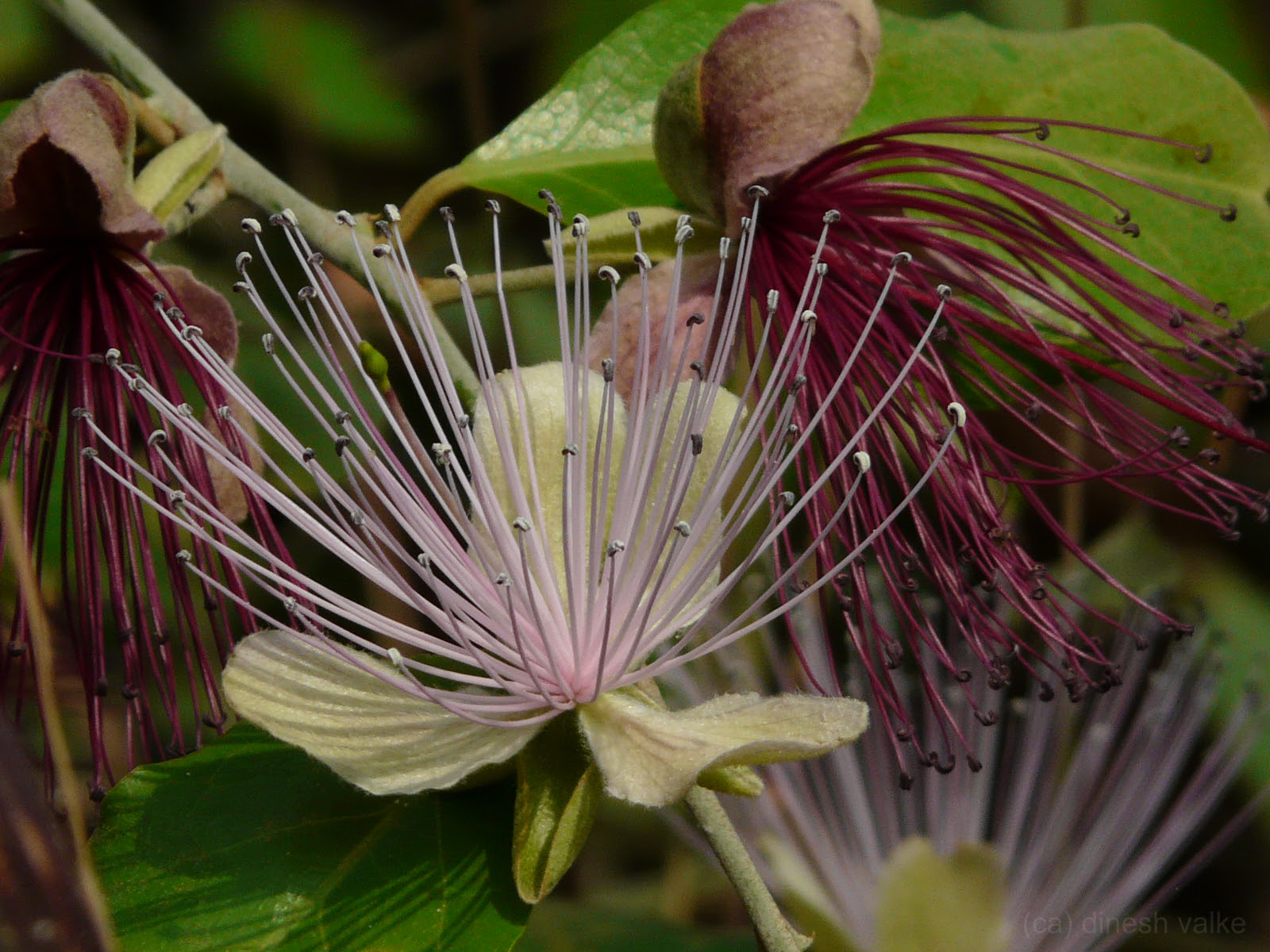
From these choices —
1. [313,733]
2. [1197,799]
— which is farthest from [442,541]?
[1197,799]

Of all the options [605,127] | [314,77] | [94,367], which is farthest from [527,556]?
[314,77]

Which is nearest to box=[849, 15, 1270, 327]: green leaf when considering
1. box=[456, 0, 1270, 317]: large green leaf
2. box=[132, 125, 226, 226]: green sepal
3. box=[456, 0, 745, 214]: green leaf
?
box=[456, 0, 1270, 317]: large green leaf

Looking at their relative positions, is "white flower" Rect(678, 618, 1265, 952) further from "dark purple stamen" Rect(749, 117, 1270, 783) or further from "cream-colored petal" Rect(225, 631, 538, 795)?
"cream-colored petal" Rect(225, 631, 538, 795)

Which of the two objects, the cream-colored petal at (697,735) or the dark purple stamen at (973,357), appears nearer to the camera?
the cream-colored petal at (697,735)

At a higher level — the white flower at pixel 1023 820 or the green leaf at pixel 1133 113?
the green leaf at pixel 1133 113

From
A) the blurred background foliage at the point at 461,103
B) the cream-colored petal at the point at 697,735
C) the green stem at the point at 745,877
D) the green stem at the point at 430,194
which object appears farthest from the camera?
the blurred background foliage at the point at 461,103

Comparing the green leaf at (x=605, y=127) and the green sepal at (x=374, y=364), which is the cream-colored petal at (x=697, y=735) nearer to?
the green sepal at (x=374, y=364)

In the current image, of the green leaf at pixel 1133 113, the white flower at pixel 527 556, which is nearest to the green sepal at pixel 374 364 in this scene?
the white flower at pixel 527 556

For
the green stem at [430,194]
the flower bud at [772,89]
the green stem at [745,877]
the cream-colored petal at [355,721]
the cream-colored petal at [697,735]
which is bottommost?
the green stem at [745,877]

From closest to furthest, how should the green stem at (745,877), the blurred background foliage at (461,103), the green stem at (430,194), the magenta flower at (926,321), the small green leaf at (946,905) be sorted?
the green stem at (745,877) → the magenta flower at (926,321) → the green stem at (430,194) → the small green leaf at (946,905) → the blurred background foliage at (461,103)
